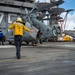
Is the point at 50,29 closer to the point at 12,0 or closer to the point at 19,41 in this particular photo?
the point at 19,41

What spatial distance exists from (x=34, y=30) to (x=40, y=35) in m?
0.78

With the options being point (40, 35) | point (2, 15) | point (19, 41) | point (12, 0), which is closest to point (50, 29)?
point (40, 35)

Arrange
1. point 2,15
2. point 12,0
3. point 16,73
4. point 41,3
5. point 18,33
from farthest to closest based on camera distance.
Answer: point 41,3 → point 12,0 → point 2,15 → point 18,33 → point 16,73

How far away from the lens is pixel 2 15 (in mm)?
70188

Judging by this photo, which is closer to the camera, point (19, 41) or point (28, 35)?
point (19, 41)

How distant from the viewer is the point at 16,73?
254 inches

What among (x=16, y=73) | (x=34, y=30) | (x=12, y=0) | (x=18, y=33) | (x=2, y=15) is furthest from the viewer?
(x=12, y=0)

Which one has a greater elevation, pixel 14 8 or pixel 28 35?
pixel 14 8

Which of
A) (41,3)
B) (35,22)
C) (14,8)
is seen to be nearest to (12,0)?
(14,8)

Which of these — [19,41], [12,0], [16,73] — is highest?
[12,0]

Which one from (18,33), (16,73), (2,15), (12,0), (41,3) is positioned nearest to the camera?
(16,73)

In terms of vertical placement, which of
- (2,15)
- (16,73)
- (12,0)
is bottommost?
(16,73)

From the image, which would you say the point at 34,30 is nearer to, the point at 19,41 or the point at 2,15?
the point at 19,41

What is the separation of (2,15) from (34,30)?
4970 cm
